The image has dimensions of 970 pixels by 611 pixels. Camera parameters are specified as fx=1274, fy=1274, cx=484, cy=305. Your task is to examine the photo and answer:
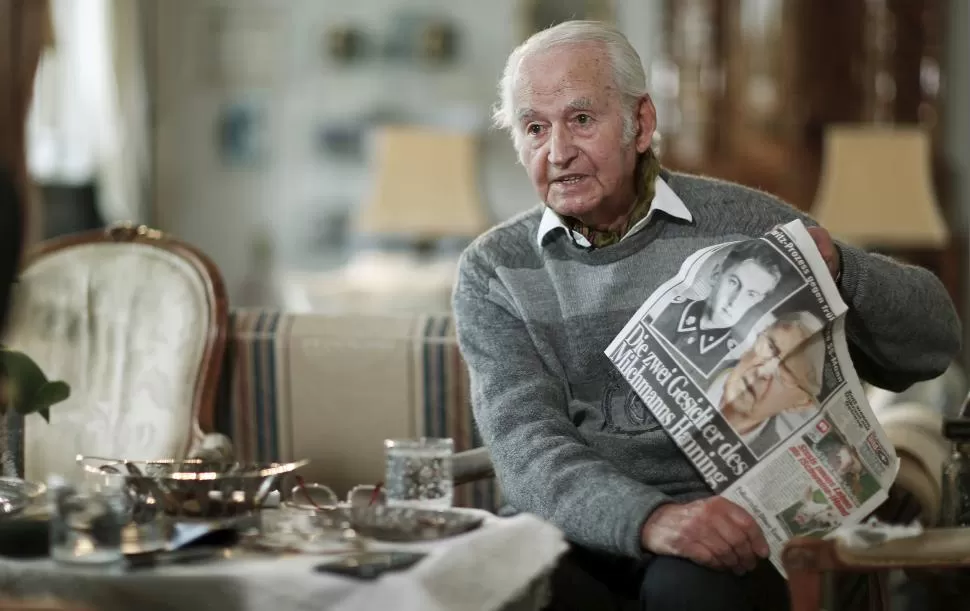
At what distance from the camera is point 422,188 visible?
4.72 metres

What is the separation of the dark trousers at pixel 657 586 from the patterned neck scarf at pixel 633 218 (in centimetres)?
45

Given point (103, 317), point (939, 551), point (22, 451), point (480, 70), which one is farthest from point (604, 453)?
point (480, 70)

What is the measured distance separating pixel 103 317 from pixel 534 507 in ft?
3.78

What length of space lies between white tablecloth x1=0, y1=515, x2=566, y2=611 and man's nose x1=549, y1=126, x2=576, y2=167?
0.73 m

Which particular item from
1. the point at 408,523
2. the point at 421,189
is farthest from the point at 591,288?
the point at 421,189

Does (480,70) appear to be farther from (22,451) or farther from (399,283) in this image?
(22,451)

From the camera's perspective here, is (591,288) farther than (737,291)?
Yes

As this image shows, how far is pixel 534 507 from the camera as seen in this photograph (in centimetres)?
159

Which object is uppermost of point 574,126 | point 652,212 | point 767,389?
point 574,126

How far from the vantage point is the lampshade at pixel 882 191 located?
13.8 feet

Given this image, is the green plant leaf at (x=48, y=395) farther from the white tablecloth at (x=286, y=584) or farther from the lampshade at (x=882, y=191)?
the lampshade at (x=882, y=191)

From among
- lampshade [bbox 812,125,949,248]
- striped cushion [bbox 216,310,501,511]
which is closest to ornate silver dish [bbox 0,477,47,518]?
striped cushion [bbox 216,310,501,511]

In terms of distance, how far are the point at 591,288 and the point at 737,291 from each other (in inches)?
11.0

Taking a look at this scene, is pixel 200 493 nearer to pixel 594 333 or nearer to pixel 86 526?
pixel 86 526
